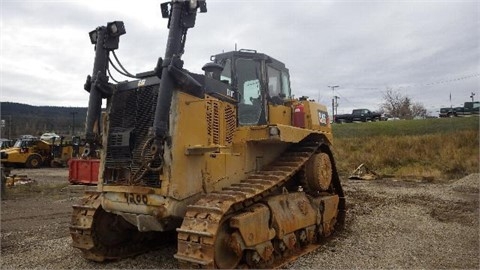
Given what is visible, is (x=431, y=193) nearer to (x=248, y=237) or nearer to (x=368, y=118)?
(x=248, y=237)

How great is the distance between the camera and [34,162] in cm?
3108

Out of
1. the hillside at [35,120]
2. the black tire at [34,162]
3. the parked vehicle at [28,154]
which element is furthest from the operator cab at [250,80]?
the hillside at [35,120]

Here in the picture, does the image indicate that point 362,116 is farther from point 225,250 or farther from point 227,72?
point 225,250

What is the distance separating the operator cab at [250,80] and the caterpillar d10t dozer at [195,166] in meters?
0.02

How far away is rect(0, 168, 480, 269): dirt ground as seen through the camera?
656 centimetres

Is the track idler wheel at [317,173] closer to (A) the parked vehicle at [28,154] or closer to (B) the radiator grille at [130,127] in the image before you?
(B) the radiator grille at [130,127]

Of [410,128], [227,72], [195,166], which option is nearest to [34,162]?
[227,72]

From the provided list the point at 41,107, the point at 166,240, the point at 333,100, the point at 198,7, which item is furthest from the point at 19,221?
the point at 41,107

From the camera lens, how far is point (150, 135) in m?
5.25

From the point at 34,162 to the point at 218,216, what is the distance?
98.2 ft

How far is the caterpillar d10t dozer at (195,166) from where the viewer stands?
538cm

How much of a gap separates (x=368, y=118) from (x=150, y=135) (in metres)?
43.7

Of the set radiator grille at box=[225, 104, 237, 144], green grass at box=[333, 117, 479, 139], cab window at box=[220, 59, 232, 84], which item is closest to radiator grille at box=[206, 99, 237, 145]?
radiator grille at box=[225, 104, 237, 144]

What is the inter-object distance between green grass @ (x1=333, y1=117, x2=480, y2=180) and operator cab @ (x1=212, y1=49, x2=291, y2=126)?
16.6 m
